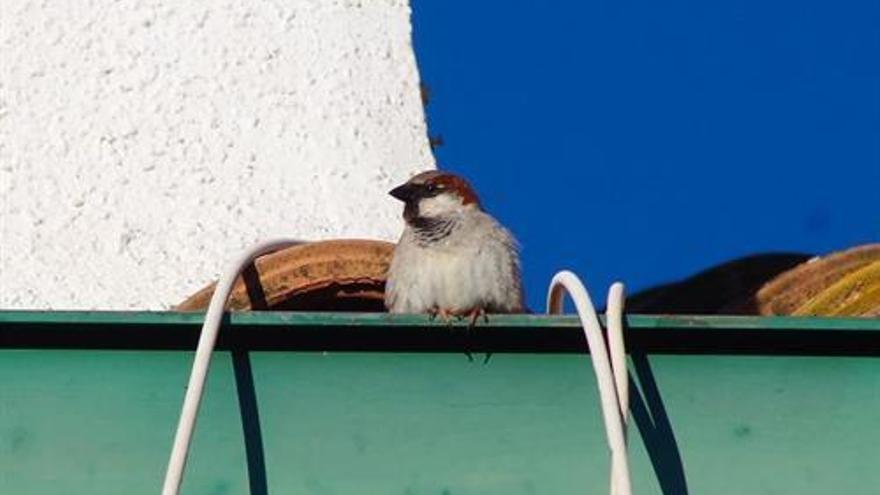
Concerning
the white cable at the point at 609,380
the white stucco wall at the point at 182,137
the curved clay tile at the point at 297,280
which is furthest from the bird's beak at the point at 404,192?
the white cable at the point at 609,380

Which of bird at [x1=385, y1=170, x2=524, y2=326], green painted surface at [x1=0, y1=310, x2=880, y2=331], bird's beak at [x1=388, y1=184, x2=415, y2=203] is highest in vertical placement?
green painted surface at [x1=0, y1=310, x2=880, y2=331]

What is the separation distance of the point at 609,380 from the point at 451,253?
0.82 metres

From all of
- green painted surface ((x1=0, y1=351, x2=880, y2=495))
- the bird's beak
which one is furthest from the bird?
green painted surface ((x1=0, y1=351, x2=880, y2=495))

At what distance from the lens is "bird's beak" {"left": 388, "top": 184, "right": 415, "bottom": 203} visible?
248 cm

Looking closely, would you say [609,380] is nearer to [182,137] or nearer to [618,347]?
[618,347]

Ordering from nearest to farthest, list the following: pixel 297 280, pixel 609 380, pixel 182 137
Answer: pixel 609 380 → pixel 297 280 → pixel 182 137

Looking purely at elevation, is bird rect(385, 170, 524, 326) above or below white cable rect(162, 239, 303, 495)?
below

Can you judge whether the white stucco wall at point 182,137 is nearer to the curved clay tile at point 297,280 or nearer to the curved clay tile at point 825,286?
the curved clay tile at point 297,280

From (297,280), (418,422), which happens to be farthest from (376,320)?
(297,280)

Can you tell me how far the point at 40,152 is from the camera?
106 inches

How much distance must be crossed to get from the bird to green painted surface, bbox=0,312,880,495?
552 mm

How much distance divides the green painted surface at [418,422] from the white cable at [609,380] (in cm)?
3

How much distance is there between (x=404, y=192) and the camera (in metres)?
2.49

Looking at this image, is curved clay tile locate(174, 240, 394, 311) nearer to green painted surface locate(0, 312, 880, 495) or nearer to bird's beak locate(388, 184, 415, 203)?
green painted surface locate(0, 312, 880, 495)
